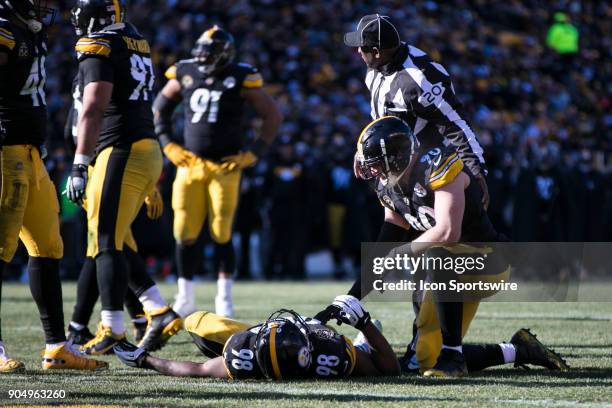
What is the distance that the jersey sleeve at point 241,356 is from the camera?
4.52 meters

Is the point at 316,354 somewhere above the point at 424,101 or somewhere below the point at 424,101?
below

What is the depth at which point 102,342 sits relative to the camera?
18.5 ft

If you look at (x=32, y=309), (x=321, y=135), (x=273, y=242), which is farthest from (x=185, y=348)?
(x=321, y=135)

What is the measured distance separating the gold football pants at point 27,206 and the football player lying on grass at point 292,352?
715 mm

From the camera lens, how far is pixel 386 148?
4.71 m

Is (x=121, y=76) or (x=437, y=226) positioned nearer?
(x=437, y=226)

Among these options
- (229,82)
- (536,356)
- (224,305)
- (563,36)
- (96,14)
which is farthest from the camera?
(563,36)

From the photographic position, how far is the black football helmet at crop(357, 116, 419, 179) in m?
4.72

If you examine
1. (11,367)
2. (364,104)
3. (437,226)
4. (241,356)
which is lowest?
(11,367)

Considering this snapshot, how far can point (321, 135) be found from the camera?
16094 mm

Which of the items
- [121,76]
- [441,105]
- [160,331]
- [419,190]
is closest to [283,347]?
[419,190]

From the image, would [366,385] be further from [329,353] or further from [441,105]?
[441,105]

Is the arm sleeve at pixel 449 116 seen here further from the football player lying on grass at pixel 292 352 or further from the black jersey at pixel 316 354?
the black jersey at pixel 316 354

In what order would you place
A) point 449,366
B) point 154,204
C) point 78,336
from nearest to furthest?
point 449,366, point 78,336, point 154,204
